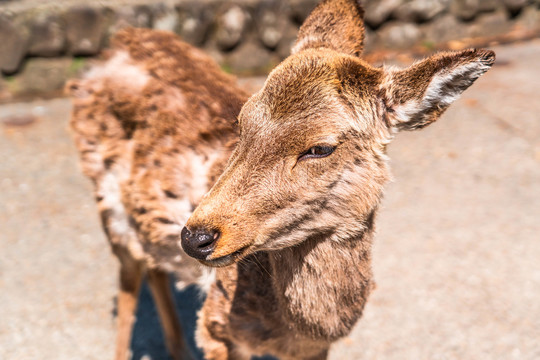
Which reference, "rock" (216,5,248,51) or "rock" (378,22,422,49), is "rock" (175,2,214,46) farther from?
"rock" (378,22,422,49)

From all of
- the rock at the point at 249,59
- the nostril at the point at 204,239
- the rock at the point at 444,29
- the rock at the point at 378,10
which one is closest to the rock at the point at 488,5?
the rock at the point at 444,29

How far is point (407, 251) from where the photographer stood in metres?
4.58

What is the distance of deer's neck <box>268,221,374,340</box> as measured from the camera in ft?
7.79

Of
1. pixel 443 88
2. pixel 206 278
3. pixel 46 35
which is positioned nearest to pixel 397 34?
pixel 46 35

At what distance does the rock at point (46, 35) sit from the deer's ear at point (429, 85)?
5.28 meters

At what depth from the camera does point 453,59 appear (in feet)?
6.73

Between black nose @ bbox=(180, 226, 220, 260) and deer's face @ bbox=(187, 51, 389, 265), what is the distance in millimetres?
37

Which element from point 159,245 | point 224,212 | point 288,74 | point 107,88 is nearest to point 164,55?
point 107,88

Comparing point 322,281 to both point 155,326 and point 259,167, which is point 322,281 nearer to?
point 259,167

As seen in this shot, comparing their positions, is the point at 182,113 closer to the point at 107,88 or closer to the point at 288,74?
the point at 107,88

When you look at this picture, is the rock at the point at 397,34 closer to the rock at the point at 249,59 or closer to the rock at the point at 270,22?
the rock at the point at 270,22

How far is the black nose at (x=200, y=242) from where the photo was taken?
6.70ft

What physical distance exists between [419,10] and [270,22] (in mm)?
2027

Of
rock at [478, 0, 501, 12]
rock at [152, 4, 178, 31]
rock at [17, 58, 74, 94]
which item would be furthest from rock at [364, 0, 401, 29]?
rock at [17, 58, 74, 94]
